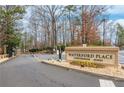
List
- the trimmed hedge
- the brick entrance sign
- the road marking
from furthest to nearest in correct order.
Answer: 1. the trimmed hedge
2. the brick entrance sign
3. the road marking

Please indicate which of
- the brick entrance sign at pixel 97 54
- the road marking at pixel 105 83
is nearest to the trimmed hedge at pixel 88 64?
the brick entrance sign at pixel 97 54

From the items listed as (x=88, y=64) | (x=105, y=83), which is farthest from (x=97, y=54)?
(x=105, y=83)

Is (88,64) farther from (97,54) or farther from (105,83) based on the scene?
(105,83)

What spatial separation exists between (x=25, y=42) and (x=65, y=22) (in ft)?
128

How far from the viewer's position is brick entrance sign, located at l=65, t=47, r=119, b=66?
19984 mm

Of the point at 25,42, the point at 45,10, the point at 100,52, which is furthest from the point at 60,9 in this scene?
the point at 25,42

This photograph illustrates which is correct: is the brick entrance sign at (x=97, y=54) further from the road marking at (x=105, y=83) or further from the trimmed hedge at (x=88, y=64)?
the road marking at (x=105, y=83)

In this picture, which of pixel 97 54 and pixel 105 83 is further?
pixel 97 54

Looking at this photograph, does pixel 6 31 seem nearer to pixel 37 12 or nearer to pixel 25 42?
pixel 37 12

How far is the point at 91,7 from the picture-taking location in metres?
38.3

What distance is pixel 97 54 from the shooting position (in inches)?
848

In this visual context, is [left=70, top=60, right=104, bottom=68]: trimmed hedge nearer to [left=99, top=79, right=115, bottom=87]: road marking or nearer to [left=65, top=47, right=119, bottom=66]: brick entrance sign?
[left=65, top=47, right=119, bottom=66]: brick entrance sign

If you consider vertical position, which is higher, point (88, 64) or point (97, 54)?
point (97, 54)

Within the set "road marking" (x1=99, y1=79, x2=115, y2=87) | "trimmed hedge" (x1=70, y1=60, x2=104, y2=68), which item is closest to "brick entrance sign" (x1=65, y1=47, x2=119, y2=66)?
"trimmed hedge" (x1=70, y1=60, x2=104, y2=68)
